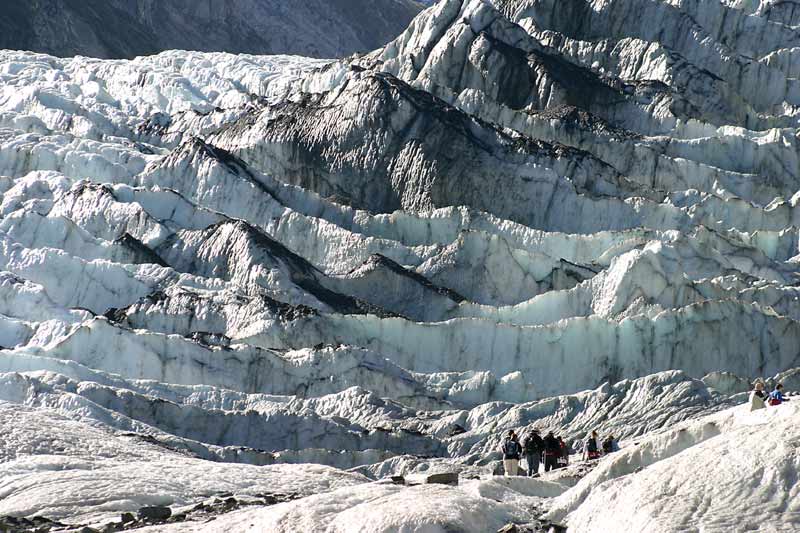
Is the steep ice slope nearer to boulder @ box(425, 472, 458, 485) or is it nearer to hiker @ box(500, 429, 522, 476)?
hiker @ box(500, 429, 522, 476)

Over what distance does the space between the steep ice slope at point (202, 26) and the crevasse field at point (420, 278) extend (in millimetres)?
42952

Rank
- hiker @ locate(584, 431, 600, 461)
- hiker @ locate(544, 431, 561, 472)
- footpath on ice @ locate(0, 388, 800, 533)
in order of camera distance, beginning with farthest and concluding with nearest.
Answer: hiker @ locate(584, 431, 600, 461) → hiker @ locate(544, 431, 561, 472) → footpath on ice @ locate(0, 388, 800, 533)

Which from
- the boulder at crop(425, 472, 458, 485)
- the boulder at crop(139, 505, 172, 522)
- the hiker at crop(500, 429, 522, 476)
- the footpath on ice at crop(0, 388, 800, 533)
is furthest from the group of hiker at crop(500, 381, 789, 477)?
the boulder at crop(139, 505, 172, 522)

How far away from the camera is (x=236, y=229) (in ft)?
206

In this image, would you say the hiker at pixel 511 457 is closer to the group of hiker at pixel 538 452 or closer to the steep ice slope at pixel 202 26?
the group of hiker at pixel 538 452

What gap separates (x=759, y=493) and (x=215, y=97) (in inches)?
2862

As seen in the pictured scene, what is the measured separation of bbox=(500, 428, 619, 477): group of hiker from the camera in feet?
103

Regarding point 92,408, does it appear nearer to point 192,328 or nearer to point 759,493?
point 192,328

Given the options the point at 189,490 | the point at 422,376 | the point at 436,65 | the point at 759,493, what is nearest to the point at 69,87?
the point at 436,65

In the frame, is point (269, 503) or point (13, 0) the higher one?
point (13, 0)

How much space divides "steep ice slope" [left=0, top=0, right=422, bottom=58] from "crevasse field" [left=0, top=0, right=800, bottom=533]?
4295cm

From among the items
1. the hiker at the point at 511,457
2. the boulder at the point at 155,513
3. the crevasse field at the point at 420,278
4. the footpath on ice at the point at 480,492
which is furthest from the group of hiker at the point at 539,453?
the boulder at the point at 155,513

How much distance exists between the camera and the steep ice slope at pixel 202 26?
140 m

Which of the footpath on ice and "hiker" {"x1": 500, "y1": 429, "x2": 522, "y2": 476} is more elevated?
"hiker" {"x1": 500, "y1": 429, "x2": 522, "y2": 476}
